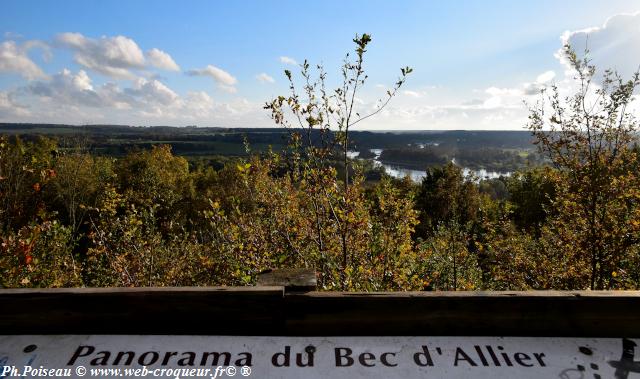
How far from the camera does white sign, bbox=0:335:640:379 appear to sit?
85.0 inches

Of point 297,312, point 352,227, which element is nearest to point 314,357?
point 297,312

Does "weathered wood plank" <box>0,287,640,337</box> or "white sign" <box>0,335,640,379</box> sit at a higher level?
"weathered wood plank" <box>0,287,640,337</box>

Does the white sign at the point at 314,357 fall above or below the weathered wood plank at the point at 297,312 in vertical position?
below

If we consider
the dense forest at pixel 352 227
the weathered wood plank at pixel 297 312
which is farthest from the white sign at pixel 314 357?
the dense forest at pixel 352 227

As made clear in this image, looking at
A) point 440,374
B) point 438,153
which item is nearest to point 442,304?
point 440,374

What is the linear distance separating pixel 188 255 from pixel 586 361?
1078 cm

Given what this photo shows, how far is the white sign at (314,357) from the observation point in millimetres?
2160

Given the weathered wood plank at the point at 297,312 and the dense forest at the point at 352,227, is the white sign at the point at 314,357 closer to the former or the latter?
the weathered wood plank at the point at 297,312

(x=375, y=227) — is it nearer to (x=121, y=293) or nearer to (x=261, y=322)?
(x=261, y=322)

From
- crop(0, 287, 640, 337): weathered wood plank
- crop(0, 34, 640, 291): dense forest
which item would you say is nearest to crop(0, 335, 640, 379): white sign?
crop(0, 287, 640, 337): weathered wood plank

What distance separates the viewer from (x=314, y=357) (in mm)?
2291

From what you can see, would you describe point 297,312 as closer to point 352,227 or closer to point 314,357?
point 314,357

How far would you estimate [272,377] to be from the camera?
2.12m

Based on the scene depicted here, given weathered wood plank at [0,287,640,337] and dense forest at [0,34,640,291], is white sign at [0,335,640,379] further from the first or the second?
dense forest at [0,34,640,291]
